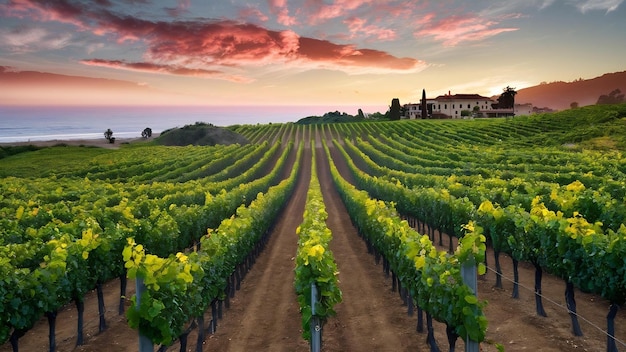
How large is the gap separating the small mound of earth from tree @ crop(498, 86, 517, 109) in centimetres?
9532

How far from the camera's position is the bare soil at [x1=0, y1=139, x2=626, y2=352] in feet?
38.8

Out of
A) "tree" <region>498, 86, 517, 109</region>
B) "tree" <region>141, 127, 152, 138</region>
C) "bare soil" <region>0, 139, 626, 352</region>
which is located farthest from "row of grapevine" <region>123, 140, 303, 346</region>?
"tree" <region>141, 127, 152, 138</region>

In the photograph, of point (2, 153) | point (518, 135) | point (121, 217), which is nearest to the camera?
point (121, 217)

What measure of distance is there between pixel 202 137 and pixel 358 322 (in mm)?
89664

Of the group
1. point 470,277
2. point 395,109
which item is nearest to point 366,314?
point 470,277

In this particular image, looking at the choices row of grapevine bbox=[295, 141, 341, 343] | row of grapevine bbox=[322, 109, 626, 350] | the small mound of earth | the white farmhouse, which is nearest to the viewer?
row of grapevine bbox=[295, 141, 341, 343]

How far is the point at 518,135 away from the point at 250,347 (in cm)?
7834

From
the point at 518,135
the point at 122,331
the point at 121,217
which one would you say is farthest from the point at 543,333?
the point at 518,135

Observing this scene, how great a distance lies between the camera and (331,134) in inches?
4562

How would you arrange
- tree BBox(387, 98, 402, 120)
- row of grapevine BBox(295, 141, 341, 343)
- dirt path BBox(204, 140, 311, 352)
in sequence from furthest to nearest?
tree BBox(387, 98, 402, 120), dirt path BBox(204, 140, 311, 352), row of grapevine BBox(295, 141, 341, 343)

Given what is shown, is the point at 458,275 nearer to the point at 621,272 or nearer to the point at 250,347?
the point at 621,272

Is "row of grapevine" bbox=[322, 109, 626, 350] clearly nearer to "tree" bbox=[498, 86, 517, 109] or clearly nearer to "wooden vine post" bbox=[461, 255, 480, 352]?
"wooden vine post" bbox=[461, 255, 480, 352]

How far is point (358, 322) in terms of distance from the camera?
13.4 metres

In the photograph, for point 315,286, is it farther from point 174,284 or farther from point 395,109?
point 395,109
